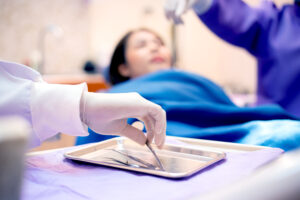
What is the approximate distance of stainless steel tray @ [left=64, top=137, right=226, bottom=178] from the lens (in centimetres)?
40

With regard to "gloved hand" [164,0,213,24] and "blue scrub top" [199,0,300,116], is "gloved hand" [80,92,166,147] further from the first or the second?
"blue scrub top" [199,0,300,116]

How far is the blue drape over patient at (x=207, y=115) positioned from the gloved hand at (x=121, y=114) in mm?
97

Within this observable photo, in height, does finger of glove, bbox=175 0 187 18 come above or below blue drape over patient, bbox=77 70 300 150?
above

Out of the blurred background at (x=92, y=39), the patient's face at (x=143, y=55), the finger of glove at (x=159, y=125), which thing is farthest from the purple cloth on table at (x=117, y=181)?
the blurred background at (x=92, y=39)

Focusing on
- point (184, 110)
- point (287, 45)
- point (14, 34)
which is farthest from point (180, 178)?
point (14, 34)

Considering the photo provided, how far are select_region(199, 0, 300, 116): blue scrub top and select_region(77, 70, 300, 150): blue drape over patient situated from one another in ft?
0.75

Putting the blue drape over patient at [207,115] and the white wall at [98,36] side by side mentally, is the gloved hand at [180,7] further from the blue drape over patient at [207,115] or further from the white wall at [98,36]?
the white wall at [98,36]

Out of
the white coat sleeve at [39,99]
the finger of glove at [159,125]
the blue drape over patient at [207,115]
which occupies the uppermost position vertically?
the white coat sleeve at [39,99]

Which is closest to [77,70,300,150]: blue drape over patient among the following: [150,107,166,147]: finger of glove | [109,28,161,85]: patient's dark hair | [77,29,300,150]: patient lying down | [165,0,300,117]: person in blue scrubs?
[77,29,300,150]: patient lying down

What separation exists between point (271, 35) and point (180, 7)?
1.26 feet

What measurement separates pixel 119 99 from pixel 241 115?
1.49 ft

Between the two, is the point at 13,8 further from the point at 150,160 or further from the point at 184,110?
the point at 150,160

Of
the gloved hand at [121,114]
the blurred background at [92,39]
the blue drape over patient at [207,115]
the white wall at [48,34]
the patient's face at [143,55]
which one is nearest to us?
the gloved hand at [121,114]

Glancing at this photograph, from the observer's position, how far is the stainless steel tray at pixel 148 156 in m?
0.40
